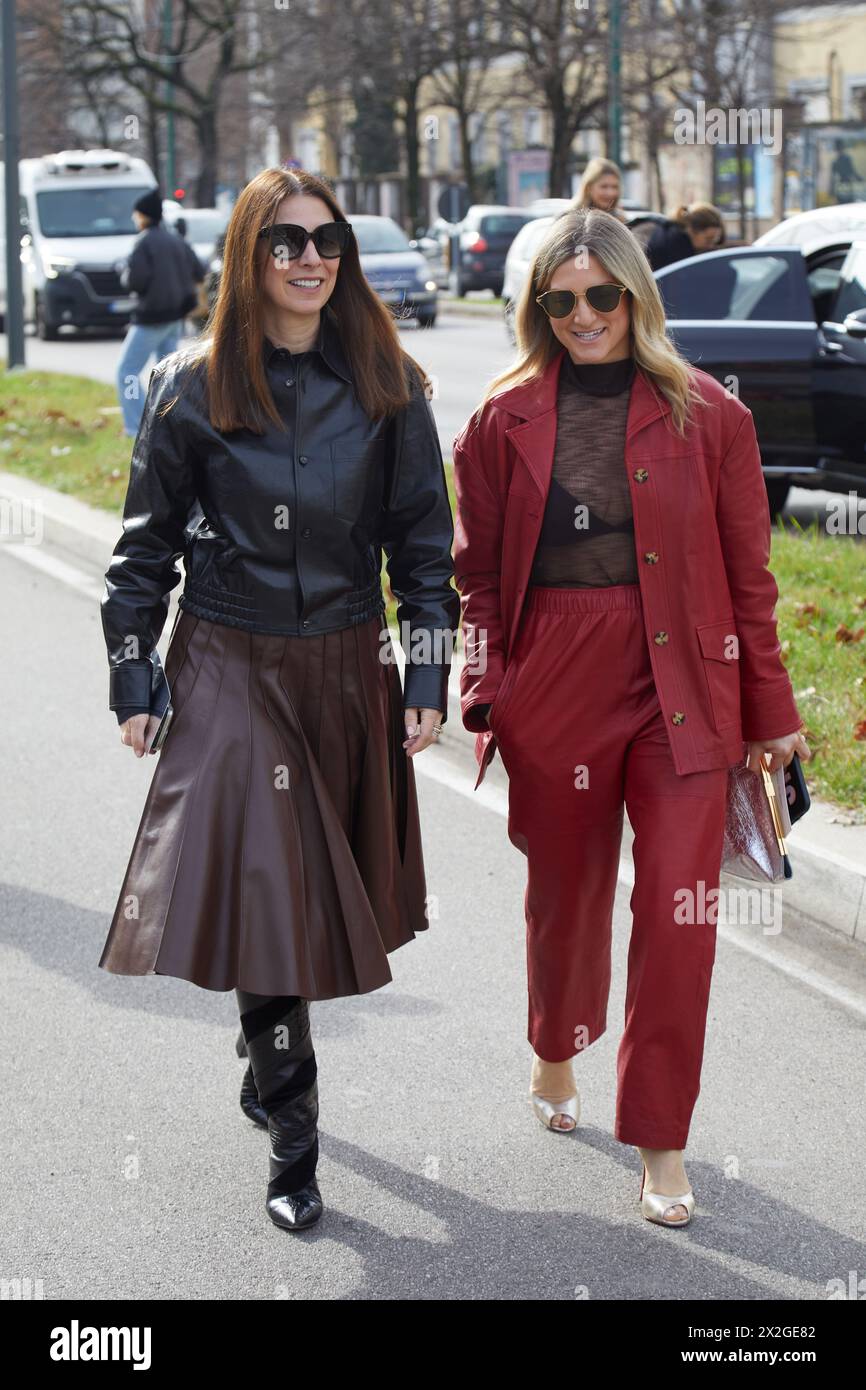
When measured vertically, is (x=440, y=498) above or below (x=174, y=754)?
above

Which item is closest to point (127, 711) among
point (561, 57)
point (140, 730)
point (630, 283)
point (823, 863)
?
point (140, 730)

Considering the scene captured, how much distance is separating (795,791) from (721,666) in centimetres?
36

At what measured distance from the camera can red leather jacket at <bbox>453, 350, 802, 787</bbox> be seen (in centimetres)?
371

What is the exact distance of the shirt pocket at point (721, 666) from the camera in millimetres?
3742

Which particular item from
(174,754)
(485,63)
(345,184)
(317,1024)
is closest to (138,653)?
(174,754)

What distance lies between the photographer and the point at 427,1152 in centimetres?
405

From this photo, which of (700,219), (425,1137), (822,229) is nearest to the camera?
(425,1137)

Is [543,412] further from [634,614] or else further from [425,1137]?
[425,1137]

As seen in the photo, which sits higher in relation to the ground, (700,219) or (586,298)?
(700,219)

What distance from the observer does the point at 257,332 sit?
3.59 metres

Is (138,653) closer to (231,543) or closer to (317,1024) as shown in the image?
(231,543)

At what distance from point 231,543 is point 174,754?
0.41 m
